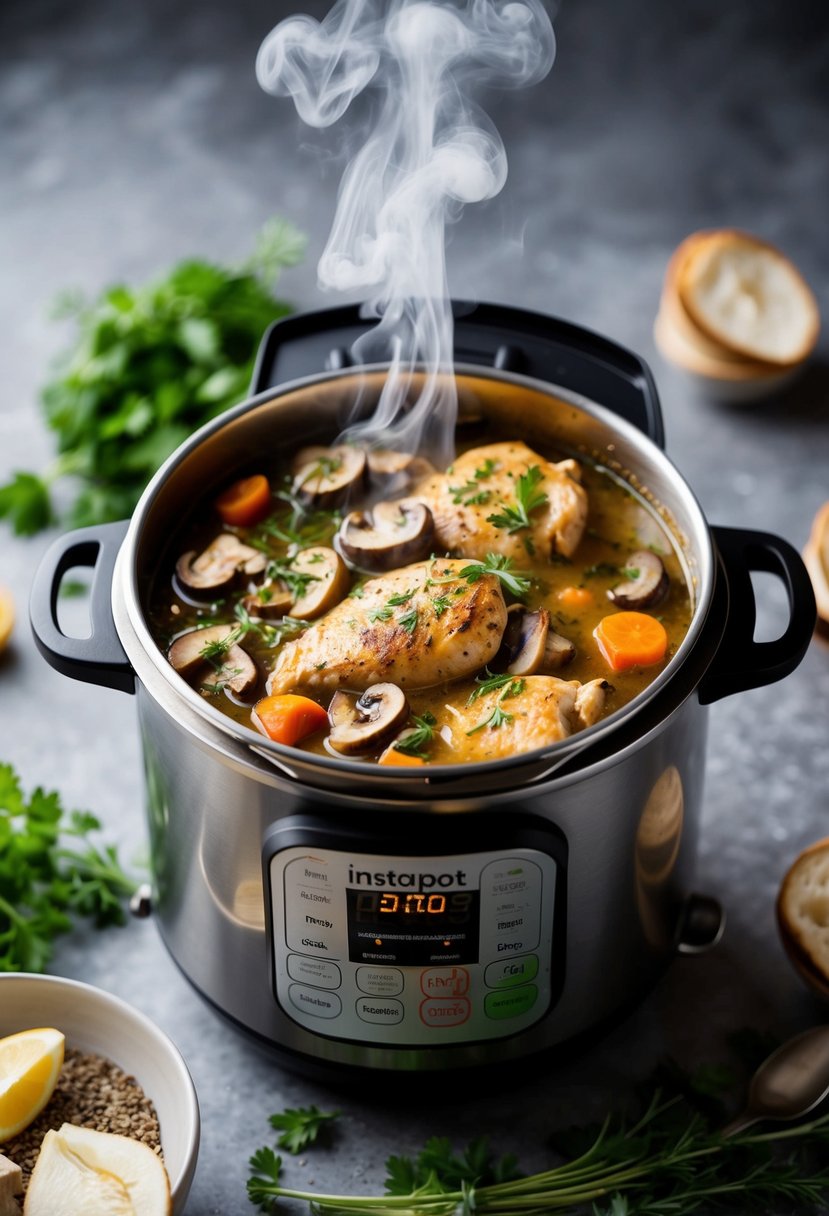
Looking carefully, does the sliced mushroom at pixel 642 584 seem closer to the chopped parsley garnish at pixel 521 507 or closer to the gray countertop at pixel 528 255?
the chopped parsley garnish at pixel 521 507

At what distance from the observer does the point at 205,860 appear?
235cm

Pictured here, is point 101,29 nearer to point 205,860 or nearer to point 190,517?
point 190,517

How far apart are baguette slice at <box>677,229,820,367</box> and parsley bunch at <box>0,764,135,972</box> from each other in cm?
219

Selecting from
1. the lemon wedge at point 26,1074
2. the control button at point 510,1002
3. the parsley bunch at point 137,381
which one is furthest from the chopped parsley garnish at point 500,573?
the parsley bunch at point 137,381

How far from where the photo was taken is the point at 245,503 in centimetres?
277

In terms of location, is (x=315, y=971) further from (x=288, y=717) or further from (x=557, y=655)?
(x=557, y=655)

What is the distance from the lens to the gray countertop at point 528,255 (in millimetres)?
2686

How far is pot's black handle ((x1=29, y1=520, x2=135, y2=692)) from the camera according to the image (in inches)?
89.8

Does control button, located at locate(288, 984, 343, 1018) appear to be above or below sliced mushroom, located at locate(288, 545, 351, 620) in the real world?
below

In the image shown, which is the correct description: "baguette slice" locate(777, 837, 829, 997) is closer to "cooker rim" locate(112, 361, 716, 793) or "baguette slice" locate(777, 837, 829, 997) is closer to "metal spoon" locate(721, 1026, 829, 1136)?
"metal spoon" locate(721, 1026, 829, 1136)

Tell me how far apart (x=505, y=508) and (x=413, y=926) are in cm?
87

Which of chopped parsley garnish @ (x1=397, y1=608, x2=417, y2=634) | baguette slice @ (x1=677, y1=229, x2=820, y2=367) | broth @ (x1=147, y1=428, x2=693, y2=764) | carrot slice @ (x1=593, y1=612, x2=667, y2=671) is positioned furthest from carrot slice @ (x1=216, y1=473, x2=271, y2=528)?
baguette slice @ (x1=677, y1=229, x2=820, y2=367)

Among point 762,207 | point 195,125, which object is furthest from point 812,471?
point 195,125

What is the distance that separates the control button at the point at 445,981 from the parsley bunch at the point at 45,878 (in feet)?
2.99
